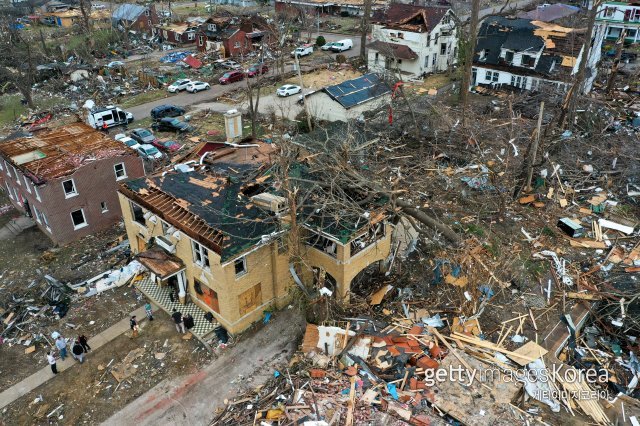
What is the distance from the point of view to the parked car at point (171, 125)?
38969mm

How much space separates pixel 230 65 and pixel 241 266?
4158cm

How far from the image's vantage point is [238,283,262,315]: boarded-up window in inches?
742

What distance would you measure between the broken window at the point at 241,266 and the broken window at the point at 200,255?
1246mm

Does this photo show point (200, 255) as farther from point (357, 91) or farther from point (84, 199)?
point (357, 91)

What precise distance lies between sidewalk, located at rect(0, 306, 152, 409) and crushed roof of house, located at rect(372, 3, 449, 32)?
128 feet

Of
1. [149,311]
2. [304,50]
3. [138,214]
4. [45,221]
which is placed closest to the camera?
[149,311]

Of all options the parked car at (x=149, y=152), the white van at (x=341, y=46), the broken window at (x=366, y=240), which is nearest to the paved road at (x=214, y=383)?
the broken window at (x=366, y=240)

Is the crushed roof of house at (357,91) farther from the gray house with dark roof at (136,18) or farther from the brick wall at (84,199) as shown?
the gray house with dark roof at (136,18)

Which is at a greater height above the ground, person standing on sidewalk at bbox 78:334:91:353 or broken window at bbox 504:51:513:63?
broken window at bbox 504:51:513:63

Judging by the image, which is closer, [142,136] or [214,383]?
[214,383]

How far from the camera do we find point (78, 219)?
26.0m

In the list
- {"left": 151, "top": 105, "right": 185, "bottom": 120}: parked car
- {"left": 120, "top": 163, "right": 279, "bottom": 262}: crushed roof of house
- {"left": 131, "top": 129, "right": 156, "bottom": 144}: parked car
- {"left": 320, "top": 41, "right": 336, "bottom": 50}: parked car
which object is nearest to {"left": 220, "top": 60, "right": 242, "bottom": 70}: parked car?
{"left": 320, "top": 41, "right": 336, "bottom": 50}: parked car

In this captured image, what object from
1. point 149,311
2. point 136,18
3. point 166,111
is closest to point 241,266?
point 149,311

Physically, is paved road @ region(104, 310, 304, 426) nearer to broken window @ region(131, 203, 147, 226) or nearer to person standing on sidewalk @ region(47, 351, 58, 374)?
person standing on sidewalk @ region(47, 351, 58, 374)
